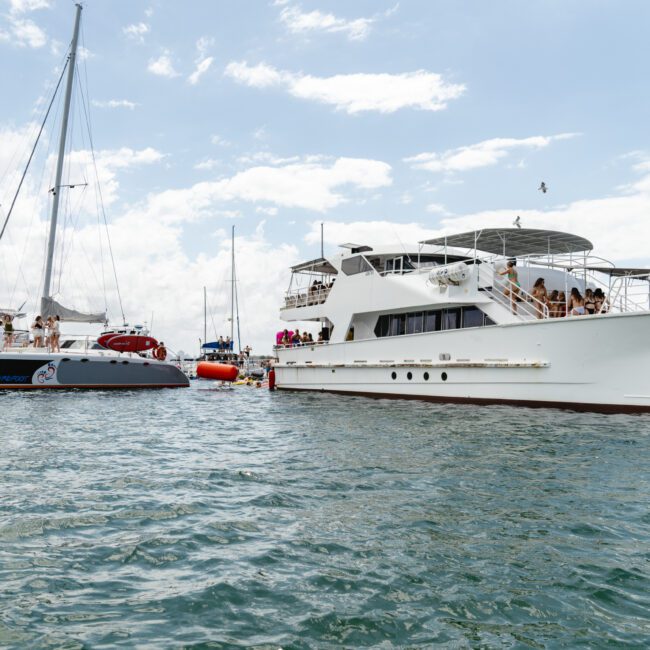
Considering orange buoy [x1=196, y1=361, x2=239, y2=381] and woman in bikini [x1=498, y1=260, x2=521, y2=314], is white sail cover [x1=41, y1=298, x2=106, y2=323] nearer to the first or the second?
orange buoy [x1=196, y1=361, x2=239, y2=381]

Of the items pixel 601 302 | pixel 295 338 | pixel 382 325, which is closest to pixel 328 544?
pixel 601 302

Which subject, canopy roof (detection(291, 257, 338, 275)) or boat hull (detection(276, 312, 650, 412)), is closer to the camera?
boat hull (detection(276, 312, 650, 412))

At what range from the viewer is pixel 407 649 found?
2965 millimetres

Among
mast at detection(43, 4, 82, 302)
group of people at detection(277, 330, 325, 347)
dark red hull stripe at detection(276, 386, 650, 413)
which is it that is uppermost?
mast at detection(43, 4, 82, 302)

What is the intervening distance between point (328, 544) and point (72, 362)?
20.4 m

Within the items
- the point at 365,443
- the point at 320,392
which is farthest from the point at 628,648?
the point at 320,392

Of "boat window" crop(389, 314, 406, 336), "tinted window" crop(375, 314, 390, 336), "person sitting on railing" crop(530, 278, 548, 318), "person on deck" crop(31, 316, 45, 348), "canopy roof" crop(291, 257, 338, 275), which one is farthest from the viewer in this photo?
"canopy roof" crop(291, 257, 338, 275)

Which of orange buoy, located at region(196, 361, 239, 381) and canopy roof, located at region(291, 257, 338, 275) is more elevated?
canopy roof, located at region(291, 257, 338, 275)

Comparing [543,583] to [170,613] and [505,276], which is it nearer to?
[170,613]

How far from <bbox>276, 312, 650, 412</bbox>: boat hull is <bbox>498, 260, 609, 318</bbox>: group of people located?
67 cm

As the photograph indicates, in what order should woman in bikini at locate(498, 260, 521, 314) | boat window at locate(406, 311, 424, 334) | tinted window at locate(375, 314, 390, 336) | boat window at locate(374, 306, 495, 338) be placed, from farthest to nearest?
1. tinted window at locate(375, 314, 390, 336)
2. boat window at locate(406, 311, 424, 334)
3. boat window at locate(374, 306, 495, 338)
4. woman in bikini at locate(498, 260, 521, 314)

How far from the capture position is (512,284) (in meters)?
15.8

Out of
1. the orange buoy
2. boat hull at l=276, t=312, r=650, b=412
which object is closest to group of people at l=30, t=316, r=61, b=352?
the orange buoy

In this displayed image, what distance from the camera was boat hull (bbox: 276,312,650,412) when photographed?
13.0 m
